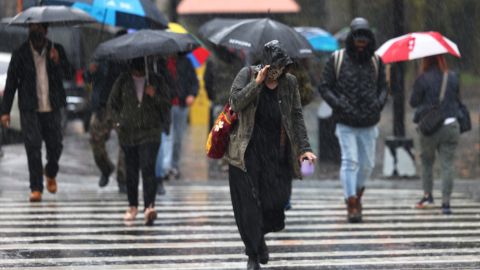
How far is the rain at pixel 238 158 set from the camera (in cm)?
920

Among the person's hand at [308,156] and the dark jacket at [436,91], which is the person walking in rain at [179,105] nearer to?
the dark jacket at [436,91]

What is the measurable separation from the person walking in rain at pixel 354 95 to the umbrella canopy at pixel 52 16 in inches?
113

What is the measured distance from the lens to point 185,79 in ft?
54.9

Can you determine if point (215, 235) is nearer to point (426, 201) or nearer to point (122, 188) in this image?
point (426, 201)

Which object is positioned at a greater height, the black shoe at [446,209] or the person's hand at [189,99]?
the person's hand at [189,99]

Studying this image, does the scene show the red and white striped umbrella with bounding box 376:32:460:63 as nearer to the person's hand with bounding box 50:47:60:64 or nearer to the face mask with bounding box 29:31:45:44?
the person's hand with bounding box 50:47:60:64

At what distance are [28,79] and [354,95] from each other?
3.53 metres

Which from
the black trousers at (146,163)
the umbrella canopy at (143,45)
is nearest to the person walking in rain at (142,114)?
the black trousers at (146,163)

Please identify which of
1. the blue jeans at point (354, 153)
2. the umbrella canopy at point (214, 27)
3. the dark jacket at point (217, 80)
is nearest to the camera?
the blue jeans at point (354, 153)

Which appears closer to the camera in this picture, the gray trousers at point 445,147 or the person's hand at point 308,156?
the person's hand at point 308,156

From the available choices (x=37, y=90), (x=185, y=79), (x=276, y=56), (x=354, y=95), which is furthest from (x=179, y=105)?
(x=276, y=56)

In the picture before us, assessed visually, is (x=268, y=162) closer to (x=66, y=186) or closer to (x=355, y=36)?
(x=355, y=36)

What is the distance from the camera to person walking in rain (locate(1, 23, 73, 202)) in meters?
13.4

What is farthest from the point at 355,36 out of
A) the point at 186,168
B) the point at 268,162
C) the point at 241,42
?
the point at 186,168
